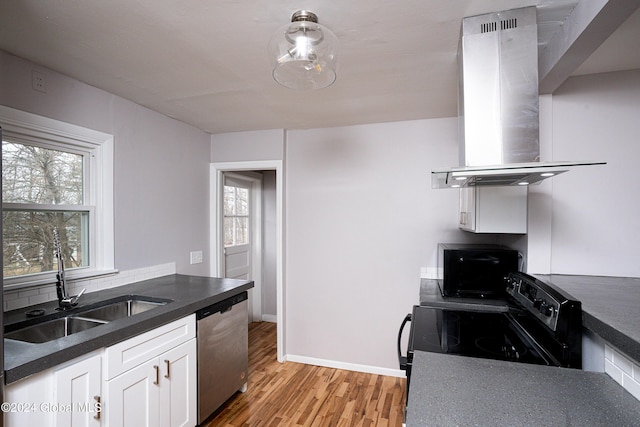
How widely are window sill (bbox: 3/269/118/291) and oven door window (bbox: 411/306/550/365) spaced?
204 centimetres

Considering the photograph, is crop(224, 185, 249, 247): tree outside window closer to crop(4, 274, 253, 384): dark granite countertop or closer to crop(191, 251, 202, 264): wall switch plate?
crop(191, 251, 202, 264): wall switch plate

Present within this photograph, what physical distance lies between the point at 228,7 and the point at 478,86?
111 cm

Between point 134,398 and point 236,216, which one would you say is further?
point 236,216

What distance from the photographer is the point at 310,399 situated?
250cm

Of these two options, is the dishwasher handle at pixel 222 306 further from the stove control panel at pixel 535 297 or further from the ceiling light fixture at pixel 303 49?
the stove control panel at pixel 535 297

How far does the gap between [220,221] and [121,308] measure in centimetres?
134

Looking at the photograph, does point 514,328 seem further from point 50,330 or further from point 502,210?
point 50,330

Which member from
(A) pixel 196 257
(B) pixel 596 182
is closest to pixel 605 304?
(B) pixel 596 182

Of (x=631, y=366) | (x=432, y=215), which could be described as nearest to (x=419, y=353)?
(x=631, y=366)

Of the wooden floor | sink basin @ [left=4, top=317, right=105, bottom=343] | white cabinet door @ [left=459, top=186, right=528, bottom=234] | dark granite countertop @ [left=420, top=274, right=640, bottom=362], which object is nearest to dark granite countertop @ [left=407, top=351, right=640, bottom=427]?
dark granite countertop @ [left=420, top=274, right=640, bottom=362]

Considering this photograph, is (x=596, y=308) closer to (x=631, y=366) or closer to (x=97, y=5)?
(x=631, y=366)

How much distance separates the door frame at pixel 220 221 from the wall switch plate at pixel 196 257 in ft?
0.52

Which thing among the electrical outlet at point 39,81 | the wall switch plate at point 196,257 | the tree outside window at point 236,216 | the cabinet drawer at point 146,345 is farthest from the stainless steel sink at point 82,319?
the tree outside window at point 236,216

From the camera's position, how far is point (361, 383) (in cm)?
275
